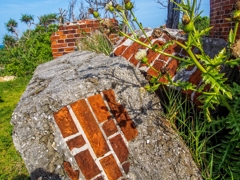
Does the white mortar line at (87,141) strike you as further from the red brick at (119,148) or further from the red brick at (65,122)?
the red brick at (119,148)

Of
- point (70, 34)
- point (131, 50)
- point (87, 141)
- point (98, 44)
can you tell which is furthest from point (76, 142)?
point (70, 34)

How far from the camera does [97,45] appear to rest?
3676mm

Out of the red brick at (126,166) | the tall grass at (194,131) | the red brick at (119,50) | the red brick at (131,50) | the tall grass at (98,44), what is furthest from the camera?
the tall grass at (98,44)

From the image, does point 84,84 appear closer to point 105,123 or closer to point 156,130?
point 105,123

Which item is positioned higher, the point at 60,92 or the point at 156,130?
the point at 60,92

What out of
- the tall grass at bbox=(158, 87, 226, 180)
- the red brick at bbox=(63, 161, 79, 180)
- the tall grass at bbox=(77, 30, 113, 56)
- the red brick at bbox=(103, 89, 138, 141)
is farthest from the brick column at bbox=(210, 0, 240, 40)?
the red brick at bbox=(63, 161, 79, 180)

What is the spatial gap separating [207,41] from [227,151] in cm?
86

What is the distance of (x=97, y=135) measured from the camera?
1.36 m

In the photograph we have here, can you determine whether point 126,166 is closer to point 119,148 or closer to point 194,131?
point 119,148

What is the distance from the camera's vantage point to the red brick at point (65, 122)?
1.30 meters

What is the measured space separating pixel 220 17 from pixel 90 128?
12.9ft

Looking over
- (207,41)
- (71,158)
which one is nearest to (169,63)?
(207,41)

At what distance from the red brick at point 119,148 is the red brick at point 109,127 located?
0.04m

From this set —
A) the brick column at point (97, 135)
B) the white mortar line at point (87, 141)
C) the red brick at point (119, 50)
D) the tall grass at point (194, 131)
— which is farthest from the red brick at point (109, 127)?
the red brick at point (119, 50)
